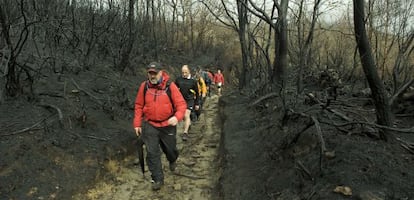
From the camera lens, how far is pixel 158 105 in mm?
5688

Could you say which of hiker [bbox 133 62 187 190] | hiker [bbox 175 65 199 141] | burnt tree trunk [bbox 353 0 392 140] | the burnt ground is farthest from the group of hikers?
hiker [bbox 175 65 199 141]

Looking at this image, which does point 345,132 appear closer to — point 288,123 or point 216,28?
point 288,123

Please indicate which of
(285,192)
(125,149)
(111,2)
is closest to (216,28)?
(111,2)

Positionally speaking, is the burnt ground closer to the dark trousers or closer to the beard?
the dark trousers

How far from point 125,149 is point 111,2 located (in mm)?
7864

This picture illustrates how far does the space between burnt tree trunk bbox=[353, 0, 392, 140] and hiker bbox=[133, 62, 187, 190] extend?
2657 mm

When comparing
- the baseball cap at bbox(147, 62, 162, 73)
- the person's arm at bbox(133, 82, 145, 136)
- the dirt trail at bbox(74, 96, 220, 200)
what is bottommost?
the dirt trail at bbox(74, 96, 220, 200)

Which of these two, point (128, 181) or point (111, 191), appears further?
point (128, 181)

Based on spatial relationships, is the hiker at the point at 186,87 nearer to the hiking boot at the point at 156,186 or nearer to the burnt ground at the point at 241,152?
the burnt ground at the point at 241,152

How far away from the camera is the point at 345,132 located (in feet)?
16.6

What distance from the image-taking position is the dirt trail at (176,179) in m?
5.79

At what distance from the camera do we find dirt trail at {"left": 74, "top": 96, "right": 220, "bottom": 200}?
5.79m

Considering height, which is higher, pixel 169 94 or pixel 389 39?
pixel 389 39

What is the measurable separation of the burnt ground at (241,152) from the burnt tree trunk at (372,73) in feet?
1.18
